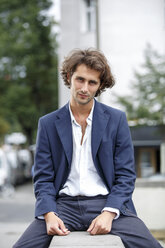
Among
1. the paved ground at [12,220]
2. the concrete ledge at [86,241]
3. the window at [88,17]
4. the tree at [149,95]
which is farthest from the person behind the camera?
the window at [88,17]

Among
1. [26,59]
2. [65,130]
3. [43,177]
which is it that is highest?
[65,130]

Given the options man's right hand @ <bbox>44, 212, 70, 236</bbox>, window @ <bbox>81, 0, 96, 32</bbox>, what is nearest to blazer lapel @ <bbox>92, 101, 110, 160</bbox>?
man's right hand @ <bbox>44, 212, 70, 236</bbox>

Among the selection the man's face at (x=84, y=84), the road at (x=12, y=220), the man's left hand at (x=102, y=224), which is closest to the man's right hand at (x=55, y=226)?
the man's left hand at (x=102, y=224)

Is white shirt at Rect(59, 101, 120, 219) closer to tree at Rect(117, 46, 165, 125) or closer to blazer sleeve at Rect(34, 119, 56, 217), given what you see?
blazer sleeve at Rect(34, 119, 56, 217)

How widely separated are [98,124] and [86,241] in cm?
75

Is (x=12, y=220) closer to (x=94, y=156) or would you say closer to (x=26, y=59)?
(x=94, y=156)

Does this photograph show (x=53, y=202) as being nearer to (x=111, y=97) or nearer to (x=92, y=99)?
(x=92, y=99)

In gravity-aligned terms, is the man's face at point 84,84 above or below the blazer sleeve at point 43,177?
above

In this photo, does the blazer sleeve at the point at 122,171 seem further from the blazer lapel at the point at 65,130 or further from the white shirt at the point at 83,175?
the blazer lapel at the point at 65,130

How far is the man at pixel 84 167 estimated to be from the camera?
2912 millimetres

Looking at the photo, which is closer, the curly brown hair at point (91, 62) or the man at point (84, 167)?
the man at point (84, 167)

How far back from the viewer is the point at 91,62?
119 inches

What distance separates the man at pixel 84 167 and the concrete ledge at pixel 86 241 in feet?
0.21

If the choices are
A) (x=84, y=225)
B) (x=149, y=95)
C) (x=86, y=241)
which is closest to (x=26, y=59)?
(x=149, y=95)
